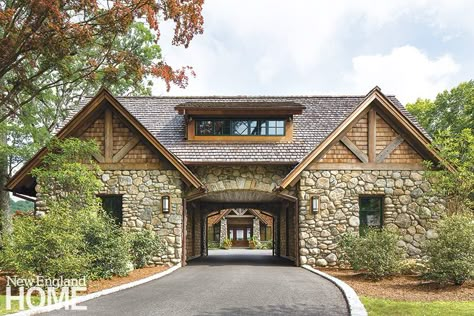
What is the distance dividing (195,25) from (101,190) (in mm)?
8051

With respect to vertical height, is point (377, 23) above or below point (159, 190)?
above

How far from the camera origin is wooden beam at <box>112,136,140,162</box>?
17.8 meters

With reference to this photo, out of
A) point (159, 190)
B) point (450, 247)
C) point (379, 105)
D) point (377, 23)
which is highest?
point (377, 23)

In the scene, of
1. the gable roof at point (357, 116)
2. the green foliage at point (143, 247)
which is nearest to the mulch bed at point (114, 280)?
the green foliage at point (143, 247)

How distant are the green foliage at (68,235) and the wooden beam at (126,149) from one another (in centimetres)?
90

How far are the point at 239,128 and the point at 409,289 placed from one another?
1004 centimetres

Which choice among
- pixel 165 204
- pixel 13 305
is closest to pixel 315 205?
pixel 165 204

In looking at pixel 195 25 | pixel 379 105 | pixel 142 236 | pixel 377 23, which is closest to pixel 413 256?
pixel 379 105

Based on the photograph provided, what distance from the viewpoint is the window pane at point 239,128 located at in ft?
64.7

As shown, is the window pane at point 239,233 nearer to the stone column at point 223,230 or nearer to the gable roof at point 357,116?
the stone column at point 223,230

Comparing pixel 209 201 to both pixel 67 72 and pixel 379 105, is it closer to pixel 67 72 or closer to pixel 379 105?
pixel 379 105

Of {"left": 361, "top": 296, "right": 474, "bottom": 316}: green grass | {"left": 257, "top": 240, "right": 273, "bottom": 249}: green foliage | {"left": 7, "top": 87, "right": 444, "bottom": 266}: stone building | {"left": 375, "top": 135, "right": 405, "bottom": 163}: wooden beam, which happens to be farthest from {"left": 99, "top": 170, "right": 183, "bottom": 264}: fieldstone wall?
{"left": 257, "top": 240, "right": 273, "bottom": 249}: green foliage

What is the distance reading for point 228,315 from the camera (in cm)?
803

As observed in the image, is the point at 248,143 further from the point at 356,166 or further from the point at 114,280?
the point at 114,280
